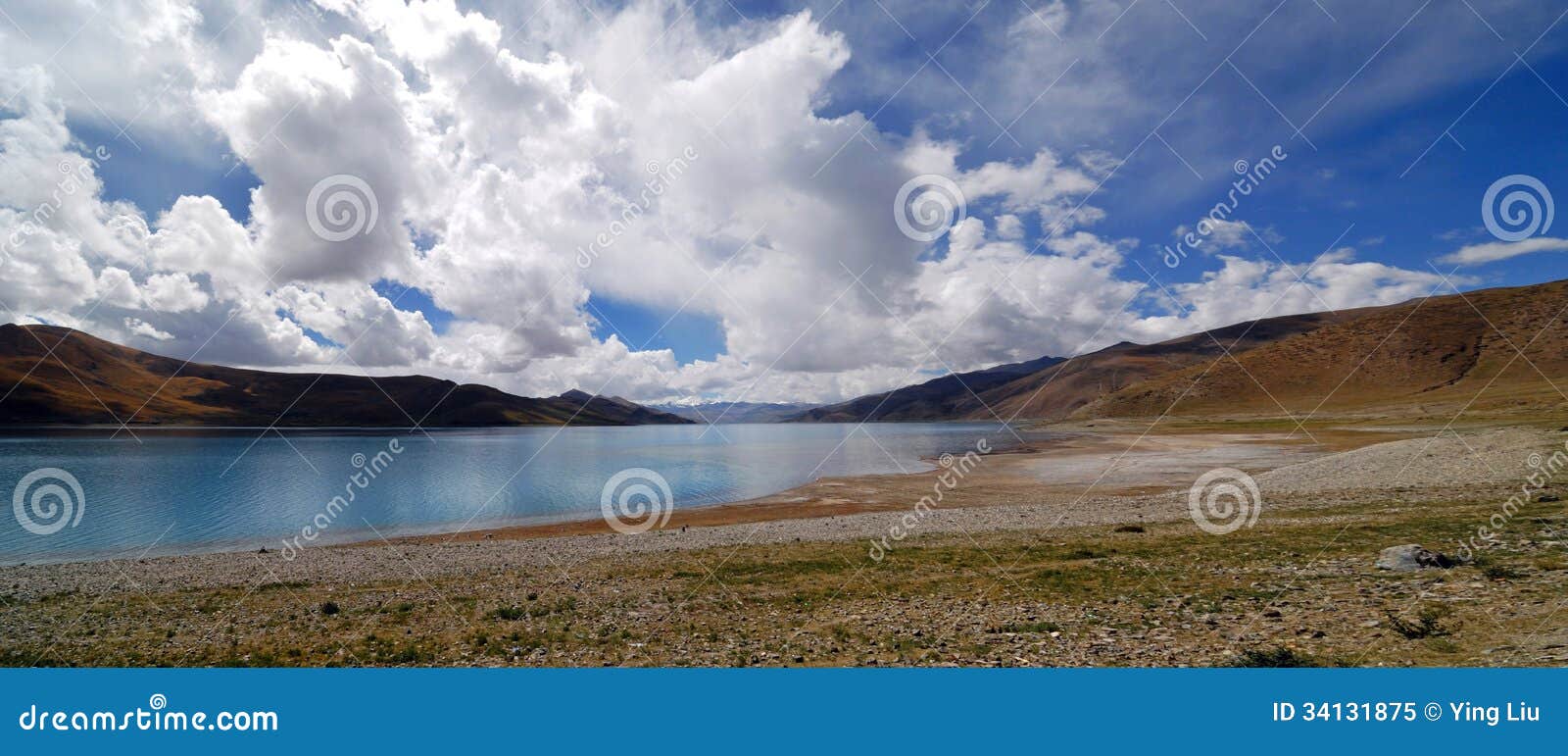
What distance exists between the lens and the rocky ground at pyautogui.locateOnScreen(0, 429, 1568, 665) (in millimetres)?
10227

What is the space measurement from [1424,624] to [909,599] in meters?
8.90

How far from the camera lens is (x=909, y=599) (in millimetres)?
14523

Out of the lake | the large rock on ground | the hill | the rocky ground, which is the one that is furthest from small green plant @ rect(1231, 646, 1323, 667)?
the hill

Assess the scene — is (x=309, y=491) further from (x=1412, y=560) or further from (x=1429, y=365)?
(x=1429, y=365)

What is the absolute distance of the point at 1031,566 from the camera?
17.2 metres

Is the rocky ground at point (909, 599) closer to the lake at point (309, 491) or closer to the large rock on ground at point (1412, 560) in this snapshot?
the large rock on ground at point (1412, 560)

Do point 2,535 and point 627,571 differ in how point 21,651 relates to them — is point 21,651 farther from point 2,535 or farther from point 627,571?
point 2,535

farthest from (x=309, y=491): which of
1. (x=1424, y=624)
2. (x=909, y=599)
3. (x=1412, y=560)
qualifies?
(x=1412, y=560)

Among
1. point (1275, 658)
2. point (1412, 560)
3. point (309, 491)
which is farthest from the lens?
point (309, 491)

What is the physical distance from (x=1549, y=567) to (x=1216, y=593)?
19.9 ft

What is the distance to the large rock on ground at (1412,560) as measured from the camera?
42.0ft

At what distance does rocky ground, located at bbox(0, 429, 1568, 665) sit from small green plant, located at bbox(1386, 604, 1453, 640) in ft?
0.14

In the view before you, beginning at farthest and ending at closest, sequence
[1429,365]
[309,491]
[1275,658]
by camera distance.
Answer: [1429,365], [309,491], [1275,658]

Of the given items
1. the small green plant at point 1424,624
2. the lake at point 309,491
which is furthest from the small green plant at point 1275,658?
the lake at point 309,491
